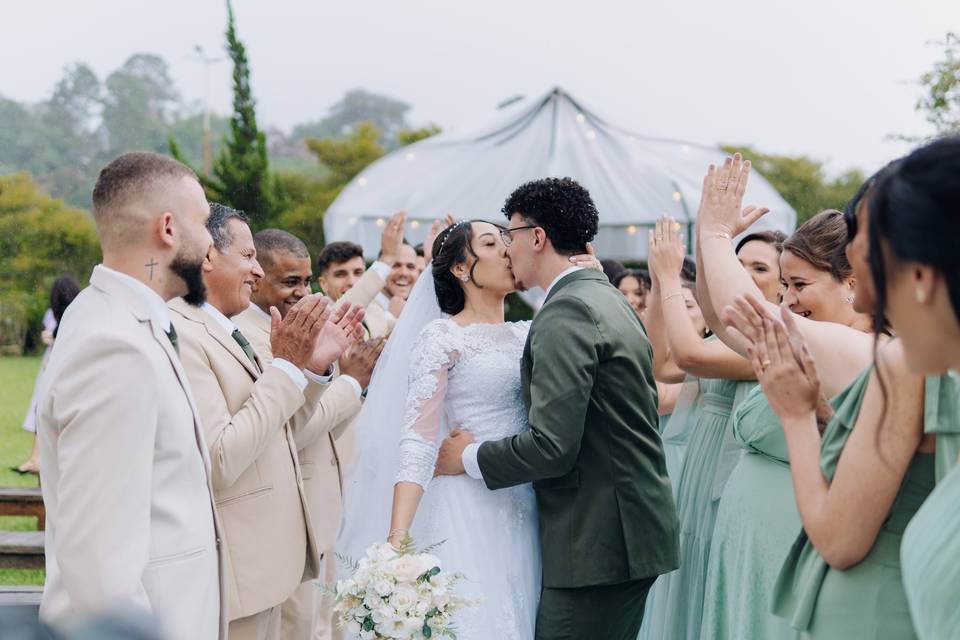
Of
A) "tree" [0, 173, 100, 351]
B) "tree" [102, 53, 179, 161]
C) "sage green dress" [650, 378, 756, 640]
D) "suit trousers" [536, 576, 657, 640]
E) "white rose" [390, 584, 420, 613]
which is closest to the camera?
"white rose" [390, 584, 420, 613]

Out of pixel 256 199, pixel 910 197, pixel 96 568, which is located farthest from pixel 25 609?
pixel 256 199

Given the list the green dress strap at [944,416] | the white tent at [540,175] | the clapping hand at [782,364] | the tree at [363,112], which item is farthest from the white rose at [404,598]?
the tree at [363,112]

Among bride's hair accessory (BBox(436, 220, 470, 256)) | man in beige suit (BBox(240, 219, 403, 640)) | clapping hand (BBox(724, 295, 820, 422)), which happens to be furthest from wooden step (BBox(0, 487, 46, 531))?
clapping hand (BBox(724, 295, 820, 422))

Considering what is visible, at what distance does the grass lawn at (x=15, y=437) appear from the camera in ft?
25.1

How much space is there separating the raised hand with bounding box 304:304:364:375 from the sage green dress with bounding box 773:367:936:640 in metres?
1.79

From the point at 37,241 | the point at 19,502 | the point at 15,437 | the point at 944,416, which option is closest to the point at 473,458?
the point at 944,416

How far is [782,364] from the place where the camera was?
2.29m

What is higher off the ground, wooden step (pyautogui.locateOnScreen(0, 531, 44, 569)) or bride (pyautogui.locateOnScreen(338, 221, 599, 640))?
bride (pyautogui.locateOnScreen(338, 221, 599, 640))

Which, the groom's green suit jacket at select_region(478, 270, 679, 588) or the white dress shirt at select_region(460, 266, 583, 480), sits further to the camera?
the white dress shirt at select_region(460, 266, 583, 480)

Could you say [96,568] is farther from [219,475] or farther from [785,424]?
[785,424]

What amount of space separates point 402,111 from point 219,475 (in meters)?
135

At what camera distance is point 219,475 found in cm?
305

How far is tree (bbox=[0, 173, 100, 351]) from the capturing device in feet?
139

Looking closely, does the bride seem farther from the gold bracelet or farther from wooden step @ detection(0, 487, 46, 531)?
wooden step @ detection(0, 487, 46, 531)
